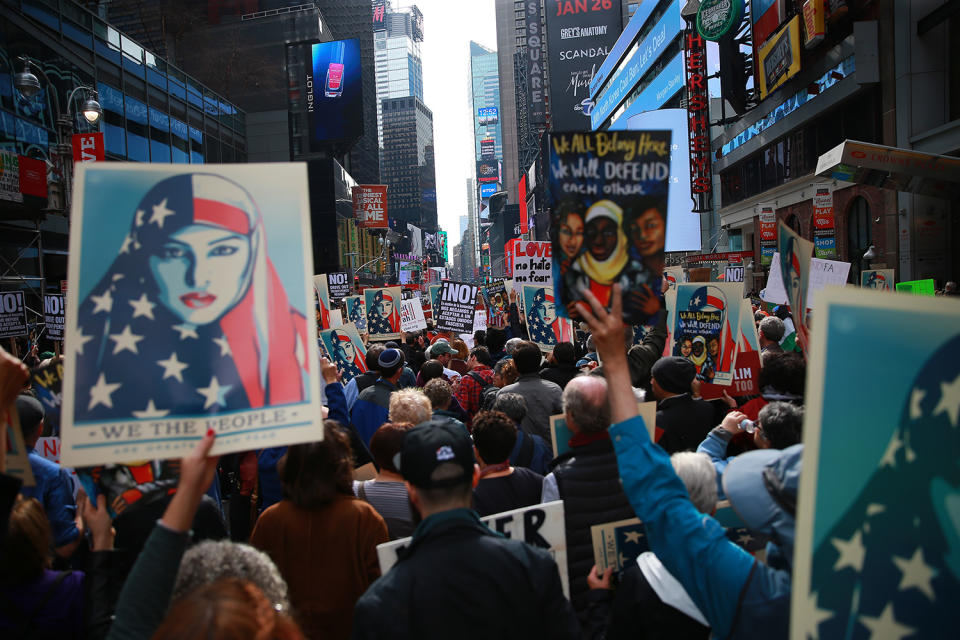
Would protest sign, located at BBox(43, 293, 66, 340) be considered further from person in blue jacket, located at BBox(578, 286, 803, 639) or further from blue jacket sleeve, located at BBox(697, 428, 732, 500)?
person in blue jacket, located at BBox(578, 286, 803, 639)

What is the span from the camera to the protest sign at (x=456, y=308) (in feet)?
37.7

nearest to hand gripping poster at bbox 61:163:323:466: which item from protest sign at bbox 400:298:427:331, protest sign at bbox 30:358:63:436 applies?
protest sign at bbox 30:358:63:436

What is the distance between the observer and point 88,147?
13.8 m

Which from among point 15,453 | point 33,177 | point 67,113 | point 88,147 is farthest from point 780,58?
point 15,453

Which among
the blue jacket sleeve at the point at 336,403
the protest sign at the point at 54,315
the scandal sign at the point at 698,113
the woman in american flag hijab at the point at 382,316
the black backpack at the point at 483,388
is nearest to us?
the blue jacket sleeve at the point at 336,403

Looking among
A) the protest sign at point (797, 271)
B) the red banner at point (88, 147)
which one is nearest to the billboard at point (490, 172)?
the red banner at point (88, 147)

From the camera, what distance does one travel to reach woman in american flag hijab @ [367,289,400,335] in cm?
1301

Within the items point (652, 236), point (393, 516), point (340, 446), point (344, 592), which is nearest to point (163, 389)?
point (340, 446)

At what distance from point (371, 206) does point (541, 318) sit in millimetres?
53302

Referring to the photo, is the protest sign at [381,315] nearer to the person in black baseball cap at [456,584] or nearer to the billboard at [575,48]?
the person in black baseball cap at [456,584]

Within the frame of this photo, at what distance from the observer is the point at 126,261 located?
2.08 m

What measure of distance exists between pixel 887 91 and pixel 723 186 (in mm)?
17223

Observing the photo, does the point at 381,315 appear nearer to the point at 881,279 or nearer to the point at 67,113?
the point at 881,279

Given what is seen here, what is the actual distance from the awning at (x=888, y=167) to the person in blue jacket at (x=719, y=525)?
22.8 ft
